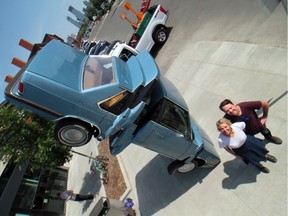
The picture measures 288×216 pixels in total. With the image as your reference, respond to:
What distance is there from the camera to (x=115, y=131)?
5070 mm

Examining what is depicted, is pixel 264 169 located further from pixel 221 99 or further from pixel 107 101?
pixel 107 101

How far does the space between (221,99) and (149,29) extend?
656 cm

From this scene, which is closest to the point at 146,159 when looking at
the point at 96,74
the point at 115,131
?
the point at 115,131

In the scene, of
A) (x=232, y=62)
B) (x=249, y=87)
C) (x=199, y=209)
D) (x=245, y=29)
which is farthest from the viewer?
(x=245, y=29)

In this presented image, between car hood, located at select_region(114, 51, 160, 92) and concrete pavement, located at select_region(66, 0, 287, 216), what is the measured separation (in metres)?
2.33

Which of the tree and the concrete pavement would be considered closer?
the concrete pavement

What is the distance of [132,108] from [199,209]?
246 centimetres

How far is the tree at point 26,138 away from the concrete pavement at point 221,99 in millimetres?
2415

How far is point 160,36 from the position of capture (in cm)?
1245

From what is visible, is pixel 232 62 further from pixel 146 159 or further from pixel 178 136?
pixel 146 159

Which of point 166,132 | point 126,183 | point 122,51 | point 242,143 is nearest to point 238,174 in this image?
point 242,143

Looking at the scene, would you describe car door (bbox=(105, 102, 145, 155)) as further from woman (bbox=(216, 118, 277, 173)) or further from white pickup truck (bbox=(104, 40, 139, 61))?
white pickup truck (bbox=(104, 40, 139, 61))

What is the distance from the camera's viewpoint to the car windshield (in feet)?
16.2

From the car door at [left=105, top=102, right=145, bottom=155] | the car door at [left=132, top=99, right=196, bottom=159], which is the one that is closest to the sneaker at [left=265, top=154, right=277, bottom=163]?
the car door at [left=132, top=99, right=196, bottom=159]
